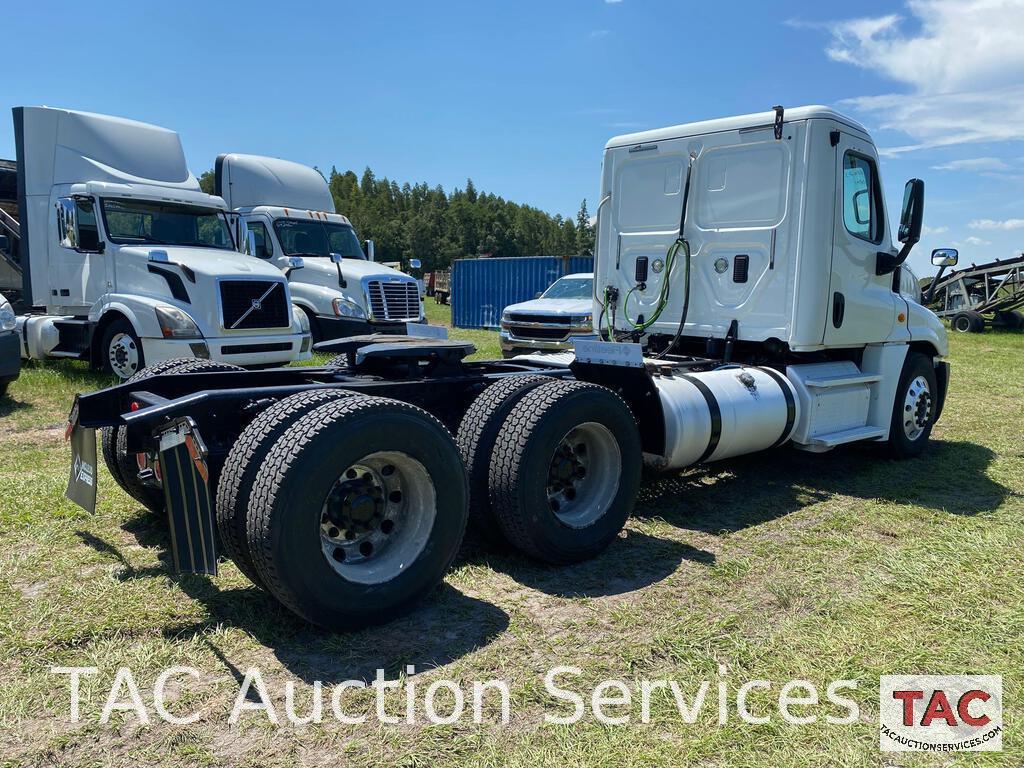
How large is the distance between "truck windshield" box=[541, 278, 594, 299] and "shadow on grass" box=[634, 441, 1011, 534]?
24.5 feet

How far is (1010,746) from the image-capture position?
107 inches

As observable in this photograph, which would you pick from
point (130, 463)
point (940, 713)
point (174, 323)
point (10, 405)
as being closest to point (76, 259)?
point (174, 323)

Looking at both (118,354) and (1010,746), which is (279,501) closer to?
(1010,746)

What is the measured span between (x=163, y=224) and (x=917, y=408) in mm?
9850

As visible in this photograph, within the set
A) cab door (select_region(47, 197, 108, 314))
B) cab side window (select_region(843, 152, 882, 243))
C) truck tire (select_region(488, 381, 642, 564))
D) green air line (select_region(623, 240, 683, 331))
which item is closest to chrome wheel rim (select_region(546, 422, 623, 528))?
truck tire (select_region(488, 381, 642, 564))

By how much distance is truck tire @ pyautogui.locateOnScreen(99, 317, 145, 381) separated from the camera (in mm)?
9953

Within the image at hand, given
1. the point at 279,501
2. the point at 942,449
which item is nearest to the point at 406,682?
the point at 279,501

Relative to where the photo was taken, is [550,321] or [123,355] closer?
[123,355]

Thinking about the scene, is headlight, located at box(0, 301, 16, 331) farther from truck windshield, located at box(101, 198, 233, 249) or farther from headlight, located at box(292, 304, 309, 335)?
headlight, located at box(292, 304, 309, 335)

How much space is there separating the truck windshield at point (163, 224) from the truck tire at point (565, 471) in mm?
8365

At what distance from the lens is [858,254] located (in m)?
6.52

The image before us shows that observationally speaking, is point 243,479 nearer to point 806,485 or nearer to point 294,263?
point 806,485

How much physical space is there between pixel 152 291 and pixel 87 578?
6878 mm

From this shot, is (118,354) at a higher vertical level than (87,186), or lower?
lower
